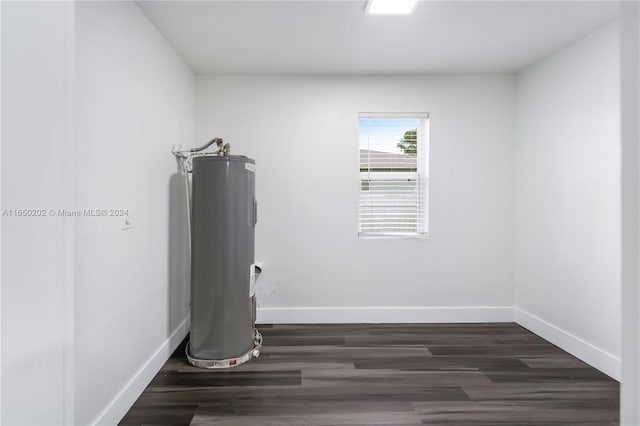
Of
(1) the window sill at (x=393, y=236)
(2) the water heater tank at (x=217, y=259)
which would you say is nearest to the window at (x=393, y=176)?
(1) the window sill at (x=393, y=236)

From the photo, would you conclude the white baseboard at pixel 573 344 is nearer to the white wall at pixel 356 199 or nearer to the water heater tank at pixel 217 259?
the white wall at pixel 356 199

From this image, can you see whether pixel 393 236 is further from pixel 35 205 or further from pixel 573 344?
pixel 35 205

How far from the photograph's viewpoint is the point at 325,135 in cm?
315

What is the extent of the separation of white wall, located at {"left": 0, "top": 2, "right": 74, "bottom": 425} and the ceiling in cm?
86

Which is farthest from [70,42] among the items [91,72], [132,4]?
[132,4]

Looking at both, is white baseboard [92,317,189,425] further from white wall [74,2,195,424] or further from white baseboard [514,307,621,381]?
white baseboard [514,307,621,381]

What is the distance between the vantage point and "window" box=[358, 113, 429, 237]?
3219 millimetres

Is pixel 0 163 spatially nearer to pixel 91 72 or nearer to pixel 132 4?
pixel 91 72

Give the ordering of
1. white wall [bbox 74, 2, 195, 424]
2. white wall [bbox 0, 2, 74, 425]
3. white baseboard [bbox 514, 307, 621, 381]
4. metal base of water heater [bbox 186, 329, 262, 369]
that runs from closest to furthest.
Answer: white wall [bbox 0, 2, 74, 425], white wall [bbox 74, 2, 195, 424], white baseboard [bbox 514, 307, 621, 381], metal base of water heater [bbox 186, 329, 262, 369]

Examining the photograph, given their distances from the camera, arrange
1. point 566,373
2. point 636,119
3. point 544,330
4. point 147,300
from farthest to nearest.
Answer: point 544,330 → point 566,373 → point 147,300 → point 636,119

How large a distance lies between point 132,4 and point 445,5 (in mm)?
1860

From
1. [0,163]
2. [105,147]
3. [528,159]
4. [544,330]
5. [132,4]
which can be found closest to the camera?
[0,163]

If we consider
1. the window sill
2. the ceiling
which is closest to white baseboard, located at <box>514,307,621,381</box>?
the window sill

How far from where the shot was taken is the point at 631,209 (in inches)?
32.1
